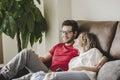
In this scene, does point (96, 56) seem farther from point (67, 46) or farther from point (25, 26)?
point (25, 26)

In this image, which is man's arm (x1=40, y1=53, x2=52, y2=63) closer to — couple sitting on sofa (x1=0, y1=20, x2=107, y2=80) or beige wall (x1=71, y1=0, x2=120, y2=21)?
couple sitting on sofa (x1=0, y1=20, x2=107, y2=80)

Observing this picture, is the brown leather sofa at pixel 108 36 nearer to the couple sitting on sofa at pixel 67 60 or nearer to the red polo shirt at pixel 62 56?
the couple sitting on sofa at pixel 67 60

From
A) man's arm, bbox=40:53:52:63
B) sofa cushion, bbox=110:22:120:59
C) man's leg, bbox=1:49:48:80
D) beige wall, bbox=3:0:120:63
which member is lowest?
man's arm, bbox=40:53:52:63

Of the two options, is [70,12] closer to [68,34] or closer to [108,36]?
[68,34]

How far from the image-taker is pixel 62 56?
2551 millimetres

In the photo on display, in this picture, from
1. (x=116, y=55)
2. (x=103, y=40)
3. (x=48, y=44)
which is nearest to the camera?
(x=116, y=55)

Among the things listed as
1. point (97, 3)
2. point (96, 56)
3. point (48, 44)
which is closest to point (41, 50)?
point (48, 44)

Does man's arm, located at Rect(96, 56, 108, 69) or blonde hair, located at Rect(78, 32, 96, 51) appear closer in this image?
man's arm, located at Rect(96, 56, 108, 69)

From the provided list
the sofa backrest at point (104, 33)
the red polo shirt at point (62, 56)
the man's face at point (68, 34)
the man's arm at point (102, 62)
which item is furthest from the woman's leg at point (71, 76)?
the man's face at point (68, 34)

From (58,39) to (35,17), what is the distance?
0.39 meters

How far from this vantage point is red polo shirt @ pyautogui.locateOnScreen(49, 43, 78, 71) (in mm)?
2480

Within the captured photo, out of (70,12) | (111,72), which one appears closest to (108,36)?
(111,72)

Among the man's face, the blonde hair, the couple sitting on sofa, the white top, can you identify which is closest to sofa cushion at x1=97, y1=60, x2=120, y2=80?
the couple sitting on sofa

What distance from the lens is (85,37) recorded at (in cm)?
236
